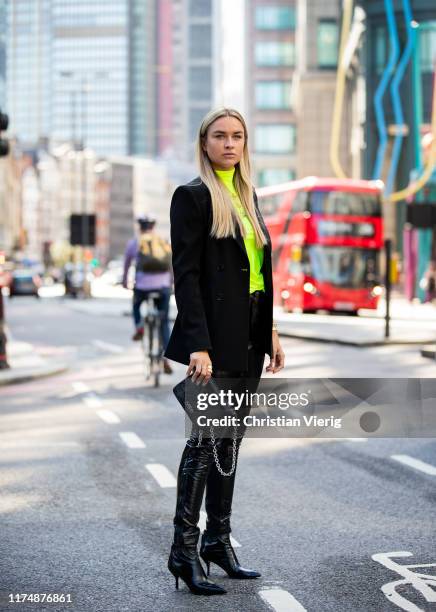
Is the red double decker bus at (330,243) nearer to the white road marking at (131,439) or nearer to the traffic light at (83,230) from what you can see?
the traffic light at (83,230)

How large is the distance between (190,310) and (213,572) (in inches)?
47.2

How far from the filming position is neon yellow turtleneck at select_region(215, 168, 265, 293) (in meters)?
5.05

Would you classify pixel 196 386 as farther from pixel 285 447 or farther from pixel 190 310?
pixel 285 447

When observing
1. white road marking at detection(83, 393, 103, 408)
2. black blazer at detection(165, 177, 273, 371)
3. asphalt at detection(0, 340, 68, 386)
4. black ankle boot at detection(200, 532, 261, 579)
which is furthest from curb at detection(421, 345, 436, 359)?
black blazer at detection(165, 177, 273, 371)

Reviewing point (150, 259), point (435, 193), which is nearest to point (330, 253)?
point (435, 193)

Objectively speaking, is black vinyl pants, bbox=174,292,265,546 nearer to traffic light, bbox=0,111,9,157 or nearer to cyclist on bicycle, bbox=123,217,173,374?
cyclist on bicycle, bbox=123,217,173,374


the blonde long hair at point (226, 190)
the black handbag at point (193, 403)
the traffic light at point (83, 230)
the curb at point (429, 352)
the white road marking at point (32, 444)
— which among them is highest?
the blonde long hair at point (226, 190)

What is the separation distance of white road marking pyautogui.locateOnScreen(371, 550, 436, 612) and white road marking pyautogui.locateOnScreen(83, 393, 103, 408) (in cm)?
699

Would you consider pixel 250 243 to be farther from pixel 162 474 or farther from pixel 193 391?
pixel 162 474

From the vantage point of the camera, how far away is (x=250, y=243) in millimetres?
5070

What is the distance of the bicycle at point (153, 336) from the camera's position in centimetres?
1411

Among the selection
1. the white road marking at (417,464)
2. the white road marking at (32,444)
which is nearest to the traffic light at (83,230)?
the white road marking at (32,444)

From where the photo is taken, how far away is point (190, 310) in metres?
4.88

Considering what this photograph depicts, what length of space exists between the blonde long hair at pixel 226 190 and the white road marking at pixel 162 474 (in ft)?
9.61
